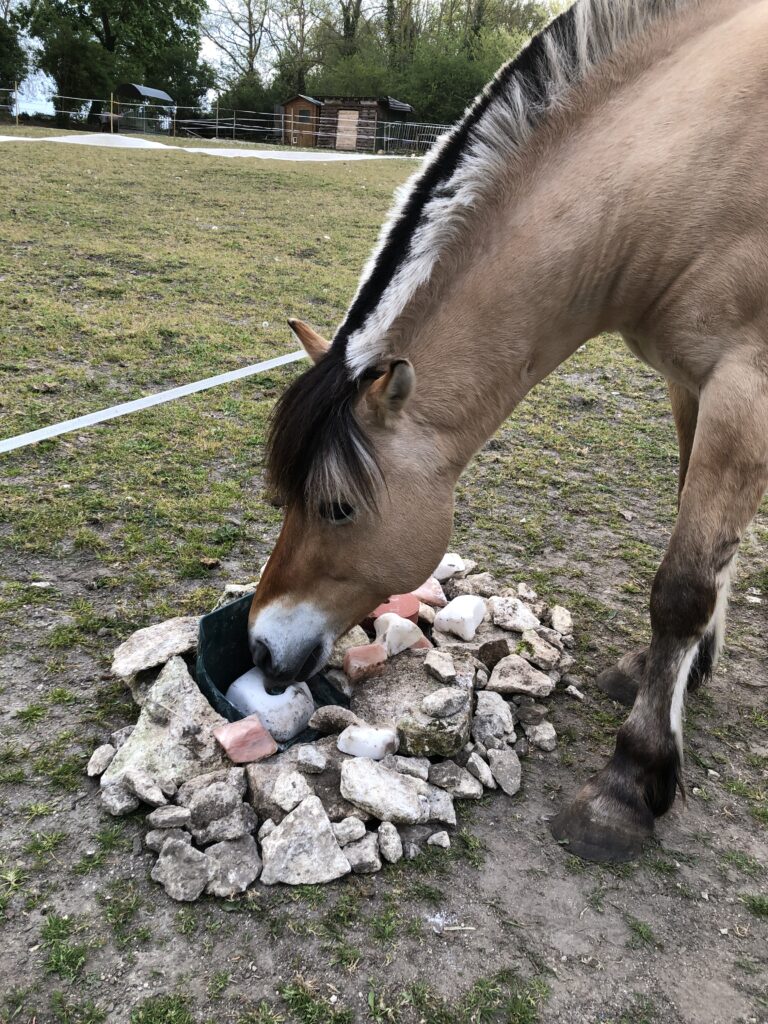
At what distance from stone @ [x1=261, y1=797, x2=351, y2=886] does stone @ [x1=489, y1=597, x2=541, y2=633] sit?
1.24 metres

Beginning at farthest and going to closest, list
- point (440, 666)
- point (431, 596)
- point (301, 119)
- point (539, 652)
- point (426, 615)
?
1. point (301, 119)
2. point (431, 596)
3. point (426, 615)
4. point (539, 652)
5. point (440, 666)

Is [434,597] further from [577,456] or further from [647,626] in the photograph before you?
[577,456]

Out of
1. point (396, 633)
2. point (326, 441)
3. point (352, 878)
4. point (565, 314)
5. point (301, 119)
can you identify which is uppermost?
point (301, 119)

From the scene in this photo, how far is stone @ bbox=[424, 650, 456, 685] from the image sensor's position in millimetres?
2566

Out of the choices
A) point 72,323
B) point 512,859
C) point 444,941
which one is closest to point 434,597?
point 512,859

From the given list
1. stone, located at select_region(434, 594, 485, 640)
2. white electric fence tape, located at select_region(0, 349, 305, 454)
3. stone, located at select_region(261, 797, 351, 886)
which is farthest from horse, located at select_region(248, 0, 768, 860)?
white electric fence tape, located at select_region(0, 349, 305, 454)

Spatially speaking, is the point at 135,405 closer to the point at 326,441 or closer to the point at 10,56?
the point at 326,441

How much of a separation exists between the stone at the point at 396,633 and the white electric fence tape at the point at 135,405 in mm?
2441

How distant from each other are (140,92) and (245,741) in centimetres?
3957

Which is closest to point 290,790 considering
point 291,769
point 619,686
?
point 291,769

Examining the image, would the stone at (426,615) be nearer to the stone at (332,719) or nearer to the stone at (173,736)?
the stone at (332,719)

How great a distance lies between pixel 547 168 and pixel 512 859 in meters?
2.10

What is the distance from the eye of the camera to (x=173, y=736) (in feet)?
7.30

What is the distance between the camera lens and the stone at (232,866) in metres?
1.90
